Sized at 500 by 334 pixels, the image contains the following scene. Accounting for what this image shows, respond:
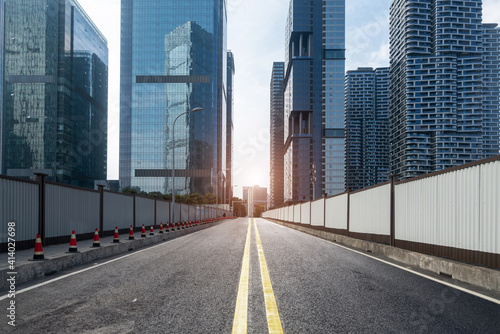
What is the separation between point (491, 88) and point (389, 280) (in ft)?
664

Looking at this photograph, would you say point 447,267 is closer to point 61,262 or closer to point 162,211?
point 61,262

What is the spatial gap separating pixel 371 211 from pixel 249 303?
408 inches

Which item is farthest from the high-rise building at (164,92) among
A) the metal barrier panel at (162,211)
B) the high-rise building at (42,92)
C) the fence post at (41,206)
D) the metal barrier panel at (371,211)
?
the fence post at (41,206)

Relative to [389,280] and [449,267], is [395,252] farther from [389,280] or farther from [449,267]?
[389,280]

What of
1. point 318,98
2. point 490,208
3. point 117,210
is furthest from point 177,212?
point 318,98

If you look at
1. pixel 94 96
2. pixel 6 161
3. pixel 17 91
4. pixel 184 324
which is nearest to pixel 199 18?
pixel 94 96

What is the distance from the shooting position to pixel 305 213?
32.6m

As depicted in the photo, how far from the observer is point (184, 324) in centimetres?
414

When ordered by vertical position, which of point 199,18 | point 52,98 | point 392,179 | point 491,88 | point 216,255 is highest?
point 199,18

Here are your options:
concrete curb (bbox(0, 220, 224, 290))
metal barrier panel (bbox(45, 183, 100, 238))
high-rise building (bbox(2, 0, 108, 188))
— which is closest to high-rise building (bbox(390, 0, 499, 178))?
high-rise building (bbox(2, 0, 108, 188))

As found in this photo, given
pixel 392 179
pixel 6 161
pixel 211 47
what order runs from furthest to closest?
1. pixel 211 47
2. pixel 6 161
3. pixel 392 179

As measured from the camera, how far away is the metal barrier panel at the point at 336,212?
18.6m

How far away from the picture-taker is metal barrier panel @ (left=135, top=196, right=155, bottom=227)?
23250 mm

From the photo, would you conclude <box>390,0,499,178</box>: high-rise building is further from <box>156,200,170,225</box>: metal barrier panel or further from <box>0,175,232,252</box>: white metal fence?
<box>0,175,232,252</box>: white metal fence
